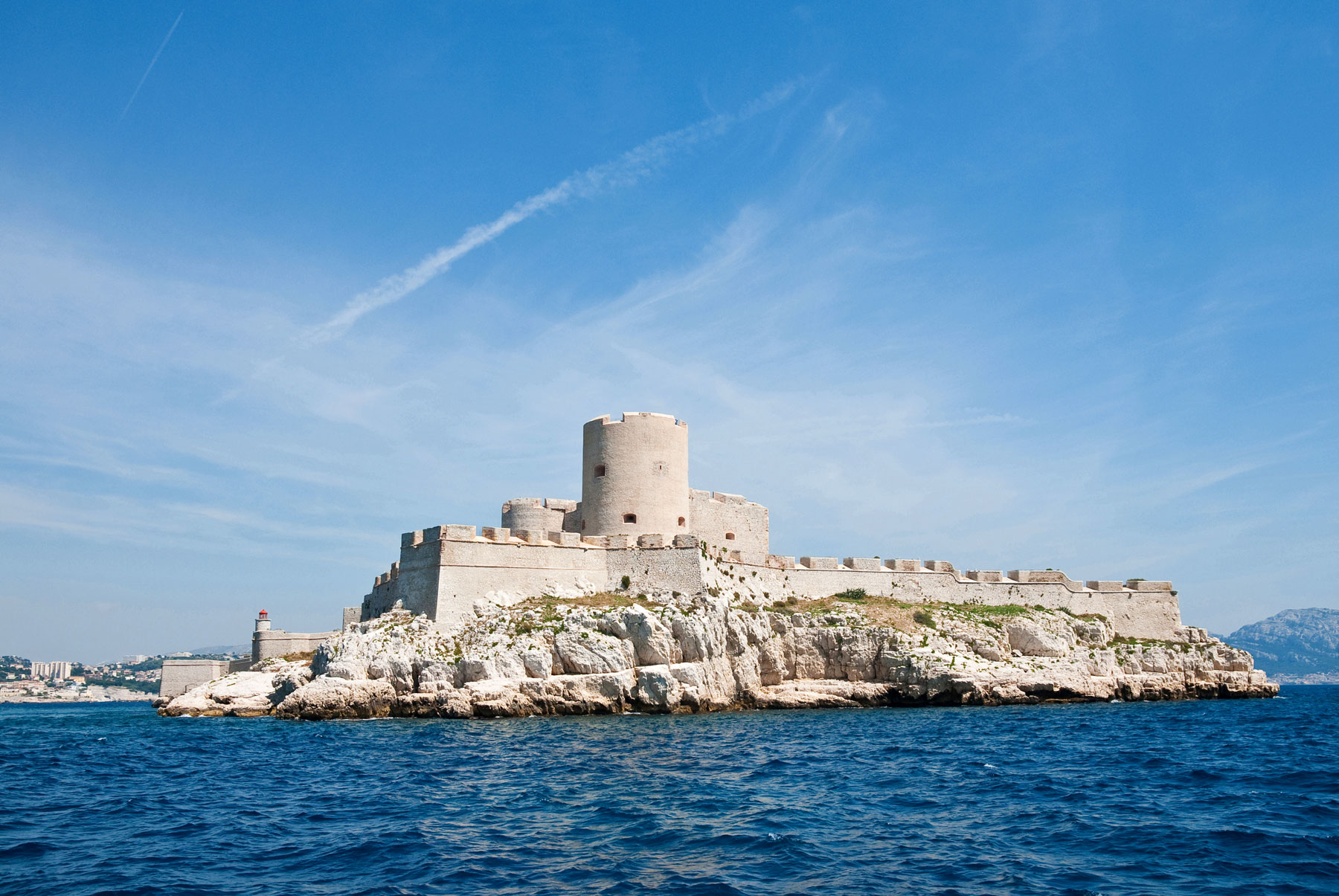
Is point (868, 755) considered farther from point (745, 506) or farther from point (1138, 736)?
point (745, 506)

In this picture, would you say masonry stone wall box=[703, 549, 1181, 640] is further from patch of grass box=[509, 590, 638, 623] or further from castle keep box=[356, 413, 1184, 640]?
patch of grass box=[509, 590, 638, 623]

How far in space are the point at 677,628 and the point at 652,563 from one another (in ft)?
17.9

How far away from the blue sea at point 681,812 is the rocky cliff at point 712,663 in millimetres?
4287

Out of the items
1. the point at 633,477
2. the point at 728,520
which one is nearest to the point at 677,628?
the point at 633,477

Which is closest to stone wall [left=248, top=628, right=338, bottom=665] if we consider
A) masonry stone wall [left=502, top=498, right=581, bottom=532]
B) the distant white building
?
masonry stone wall [left=502, top=498, right=581, bottom=532]

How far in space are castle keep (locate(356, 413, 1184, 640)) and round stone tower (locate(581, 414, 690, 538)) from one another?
4 centimetres

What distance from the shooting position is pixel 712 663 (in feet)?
107

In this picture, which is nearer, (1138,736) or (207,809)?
(207,809)

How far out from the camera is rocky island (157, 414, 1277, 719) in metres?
30.7

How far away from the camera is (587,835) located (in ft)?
41.7

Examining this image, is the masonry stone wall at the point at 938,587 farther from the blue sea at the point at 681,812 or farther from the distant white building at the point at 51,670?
the distant white building at the point at 51,670

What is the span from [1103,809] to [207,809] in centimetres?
1380

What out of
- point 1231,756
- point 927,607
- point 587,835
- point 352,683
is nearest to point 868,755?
point 1231,756

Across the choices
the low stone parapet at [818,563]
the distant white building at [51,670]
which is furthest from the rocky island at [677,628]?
the distant white building at [51,670]
